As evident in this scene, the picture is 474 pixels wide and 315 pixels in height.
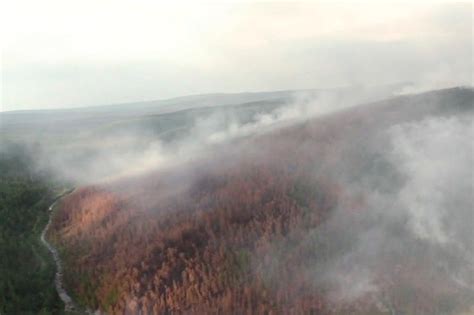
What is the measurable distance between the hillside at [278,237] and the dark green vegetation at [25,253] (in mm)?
1568

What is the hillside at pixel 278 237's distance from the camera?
1075 inches

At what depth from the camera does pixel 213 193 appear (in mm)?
39375

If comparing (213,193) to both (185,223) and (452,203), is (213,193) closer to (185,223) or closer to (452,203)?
(185,223)

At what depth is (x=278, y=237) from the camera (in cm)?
3172

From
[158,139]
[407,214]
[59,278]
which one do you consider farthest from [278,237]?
[158,139]

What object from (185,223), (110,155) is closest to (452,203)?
(185,223)

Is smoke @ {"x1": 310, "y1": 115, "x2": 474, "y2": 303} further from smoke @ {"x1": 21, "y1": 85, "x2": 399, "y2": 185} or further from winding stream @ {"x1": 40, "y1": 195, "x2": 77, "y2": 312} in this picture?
smoke @ {"x1": 21, "y1": 85, "x2": 399, "y2": 185}

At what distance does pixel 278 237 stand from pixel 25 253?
18064 millimetres

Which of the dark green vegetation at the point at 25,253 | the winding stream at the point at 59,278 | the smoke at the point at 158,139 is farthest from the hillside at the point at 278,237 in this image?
the smoke at the point at 158,139

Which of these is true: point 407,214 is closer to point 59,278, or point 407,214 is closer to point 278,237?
point 278,237

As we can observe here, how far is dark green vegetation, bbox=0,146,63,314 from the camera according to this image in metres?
29.6

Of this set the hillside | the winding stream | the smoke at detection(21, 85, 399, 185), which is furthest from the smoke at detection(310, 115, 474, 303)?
the smoke at detection(21, 85, 399, 185)

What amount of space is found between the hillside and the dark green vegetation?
157 cm

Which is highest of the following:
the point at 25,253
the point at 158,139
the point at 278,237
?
the point at 158,139
